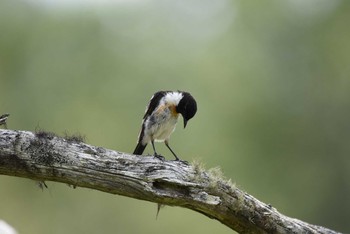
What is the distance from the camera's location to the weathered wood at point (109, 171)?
6.34 meters

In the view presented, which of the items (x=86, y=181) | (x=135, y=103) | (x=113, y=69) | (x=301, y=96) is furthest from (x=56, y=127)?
(x=86, y=181)

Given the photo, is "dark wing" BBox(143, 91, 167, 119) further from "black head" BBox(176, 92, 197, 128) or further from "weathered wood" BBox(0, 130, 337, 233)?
"weathered wood" BBox(0, 130, 337, 233)

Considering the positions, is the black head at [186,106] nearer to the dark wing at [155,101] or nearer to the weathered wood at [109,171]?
the dark wing at [155,101]

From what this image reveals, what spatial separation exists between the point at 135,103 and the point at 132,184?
74.0 feet

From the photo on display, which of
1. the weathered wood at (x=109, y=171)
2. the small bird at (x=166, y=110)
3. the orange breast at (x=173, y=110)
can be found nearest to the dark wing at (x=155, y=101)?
the small bird at (x=166, y=110)

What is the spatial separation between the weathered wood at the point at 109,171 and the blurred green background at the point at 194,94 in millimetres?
17271

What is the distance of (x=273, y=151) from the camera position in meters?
29.7

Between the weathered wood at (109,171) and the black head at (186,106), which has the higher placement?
the black head at (186,106)

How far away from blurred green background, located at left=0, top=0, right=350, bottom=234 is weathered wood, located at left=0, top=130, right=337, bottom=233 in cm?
1727

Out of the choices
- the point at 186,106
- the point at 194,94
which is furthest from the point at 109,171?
the point at 194,94

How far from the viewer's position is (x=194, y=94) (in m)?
29.9

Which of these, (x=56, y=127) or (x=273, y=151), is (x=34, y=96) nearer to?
(x=56, y=127)

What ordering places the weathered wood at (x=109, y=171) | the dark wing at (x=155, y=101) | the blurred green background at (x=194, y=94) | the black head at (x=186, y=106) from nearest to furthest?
the weathered wood at (x=109, y=171), the black head at (x=186, y=106), the dark wing at (x=155, y=101), the blurred green background at (x=194, y=94)

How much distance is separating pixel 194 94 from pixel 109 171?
925 inches
